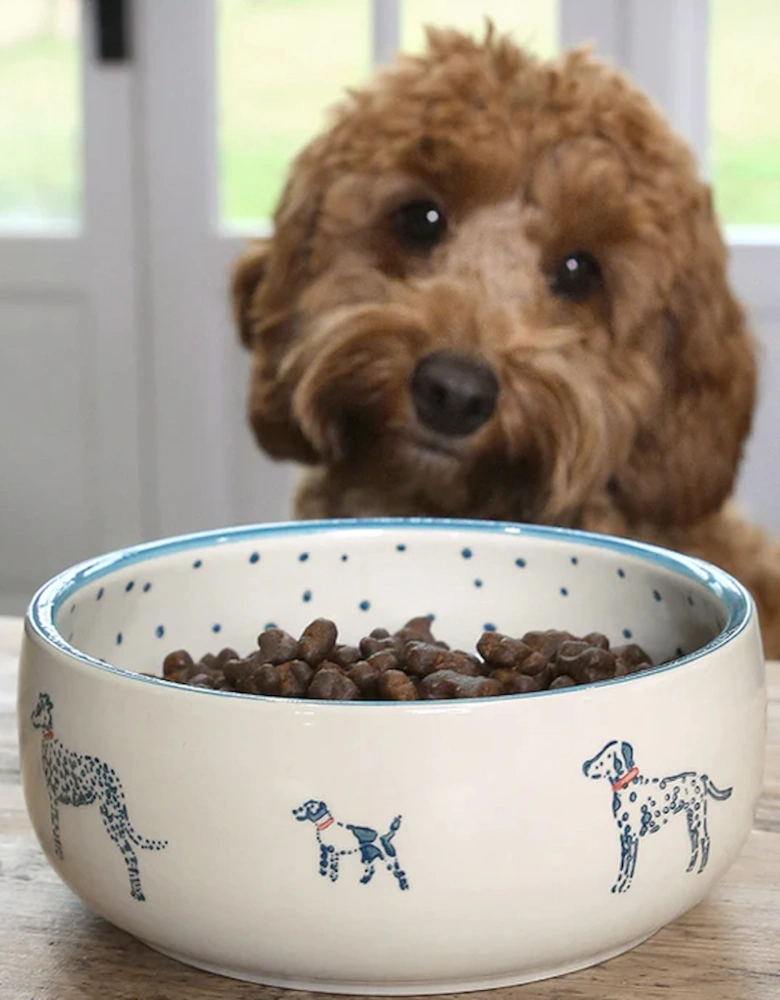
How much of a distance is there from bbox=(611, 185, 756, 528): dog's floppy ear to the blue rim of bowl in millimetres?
723

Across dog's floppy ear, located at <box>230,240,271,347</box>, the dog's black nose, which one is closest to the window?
dog's floppy ear, located at <box>230,240,271,347</box>

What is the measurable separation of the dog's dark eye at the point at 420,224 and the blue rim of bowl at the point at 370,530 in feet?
2.35

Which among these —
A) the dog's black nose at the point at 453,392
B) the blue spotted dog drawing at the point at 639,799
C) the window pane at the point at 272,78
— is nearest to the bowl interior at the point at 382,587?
the blue spotted dog drawing at the point at 639,799

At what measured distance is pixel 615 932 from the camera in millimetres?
504

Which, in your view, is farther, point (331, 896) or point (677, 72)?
point (677, 72)

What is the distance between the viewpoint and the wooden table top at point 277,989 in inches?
19.9

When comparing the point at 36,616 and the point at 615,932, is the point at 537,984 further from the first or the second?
the point at 36,616

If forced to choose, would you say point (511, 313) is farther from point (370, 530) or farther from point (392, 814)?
point (392, 814)

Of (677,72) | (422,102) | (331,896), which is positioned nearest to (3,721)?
(331,896)

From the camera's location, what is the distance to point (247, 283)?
1.58 meters

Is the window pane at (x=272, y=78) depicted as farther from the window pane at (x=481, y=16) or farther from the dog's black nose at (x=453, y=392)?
the dog's black nose at (x=453, y=392)

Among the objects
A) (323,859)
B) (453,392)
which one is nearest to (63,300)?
(453,392)

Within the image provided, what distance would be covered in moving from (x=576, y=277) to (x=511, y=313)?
0.08 m

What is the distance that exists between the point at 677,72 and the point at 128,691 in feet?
7.88
